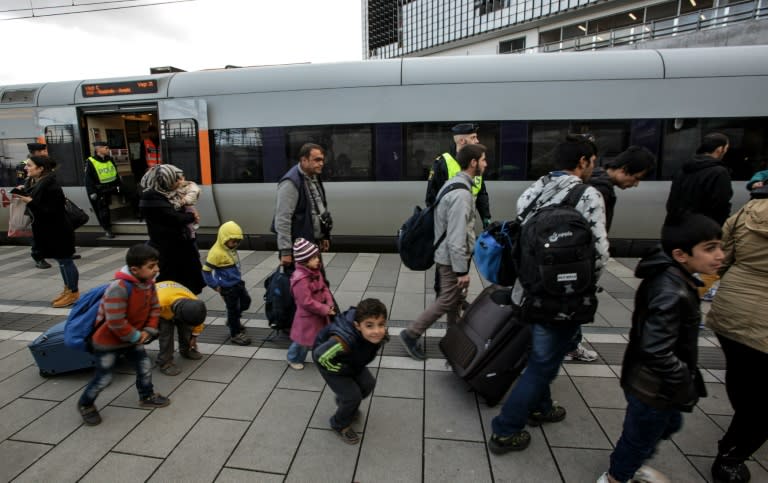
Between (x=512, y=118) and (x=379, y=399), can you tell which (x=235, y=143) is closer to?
(x=512, y=118)

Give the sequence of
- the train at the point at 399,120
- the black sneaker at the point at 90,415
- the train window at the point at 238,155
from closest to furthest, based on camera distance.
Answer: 1. the black sneaker at the point at 90,415
2. the train at the point at 399,120
3. the train window at the point at 238,155

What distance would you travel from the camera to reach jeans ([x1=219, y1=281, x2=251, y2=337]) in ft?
12.2

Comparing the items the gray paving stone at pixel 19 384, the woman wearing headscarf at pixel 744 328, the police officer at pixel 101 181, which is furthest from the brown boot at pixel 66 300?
the woman wearing headscarf at pixel 744 328

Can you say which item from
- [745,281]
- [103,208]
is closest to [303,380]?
[745,281]

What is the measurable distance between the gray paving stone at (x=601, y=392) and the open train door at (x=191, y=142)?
6.36m

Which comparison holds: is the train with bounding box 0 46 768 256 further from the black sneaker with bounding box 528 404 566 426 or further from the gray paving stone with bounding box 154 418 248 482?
the gray paving stone with bounding box 154 418 248 482

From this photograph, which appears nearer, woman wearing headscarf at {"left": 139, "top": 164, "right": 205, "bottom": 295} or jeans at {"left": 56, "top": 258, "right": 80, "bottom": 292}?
woman wearing headscarf at {"left": 139, "top": 164, "right": 205, "bottom": 295}

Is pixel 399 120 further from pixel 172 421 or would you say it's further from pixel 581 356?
pixel 172 421

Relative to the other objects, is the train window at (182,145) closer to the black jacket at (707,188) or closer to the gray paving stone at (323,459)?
the gray paving stone at (323,459)

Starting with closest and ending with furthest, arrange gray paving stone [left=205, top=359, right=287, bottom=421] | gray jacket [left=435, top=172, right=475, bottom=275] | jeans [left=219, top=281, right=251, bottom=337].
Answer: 1. gray paving stone [left=205, top=359, right=287, bottom=421]
2. gray jacket [left=435, top=172, right=475, bottom=275]
3. jeans [left=219, top=281, right=251, bottom=337]

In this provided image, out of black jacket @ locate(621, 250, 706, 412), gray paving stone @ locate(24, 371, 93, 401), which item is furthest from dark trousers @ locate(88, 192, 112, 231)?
black jacket @ locate(621, 250, 706, 412)

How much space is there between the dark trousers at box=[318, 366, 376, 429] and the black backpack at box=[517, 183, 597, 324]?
3.43 ft

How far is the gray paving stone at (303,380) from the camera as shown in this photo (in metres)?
3.16

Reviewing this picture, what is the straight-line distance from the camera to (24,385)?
3.24 m
